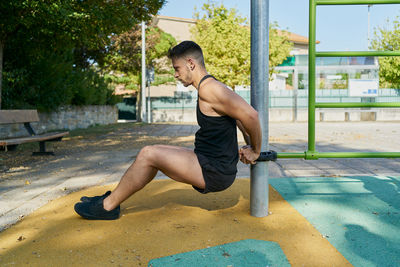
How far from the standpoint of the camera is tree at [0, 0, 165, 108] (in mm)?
7367

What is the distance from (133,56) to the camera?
2061cm

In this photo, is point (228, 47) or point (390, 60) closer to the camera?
point (390, 60)

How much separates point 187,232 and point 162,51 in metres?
24.1

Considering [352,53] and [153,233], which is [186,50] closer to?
[153,233]

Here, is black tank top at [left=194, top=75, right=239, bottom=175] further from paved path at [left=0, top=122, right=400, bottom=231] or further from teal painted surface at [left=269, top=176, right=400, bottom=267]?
paved path at [left=0, top=122, right=400, bottom=231]

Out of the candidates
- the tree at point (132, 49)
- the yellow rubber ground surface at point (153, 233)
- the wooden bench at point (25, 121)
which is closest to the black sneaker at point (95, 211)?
the yellow rubber ground surface at point (153, 233)

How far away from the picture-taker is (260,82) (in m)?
2.88

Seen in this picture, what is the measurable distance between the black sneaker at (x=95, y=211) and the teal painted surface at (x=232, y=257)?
818 mm

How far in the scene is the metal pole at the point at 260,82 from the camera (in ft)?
9.42

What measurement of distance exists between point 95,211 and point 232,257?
122 centimetres

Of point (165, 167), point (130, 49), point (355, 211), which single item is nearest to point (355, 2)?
point (355, 211)

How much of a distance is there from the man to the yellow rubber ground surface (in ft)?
1.17

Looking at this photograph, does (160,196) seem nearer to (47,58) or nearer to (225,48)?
(47,58)

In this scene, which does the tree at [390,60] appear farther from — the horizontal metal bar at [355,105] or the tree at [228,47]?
the tree at [228,47]
